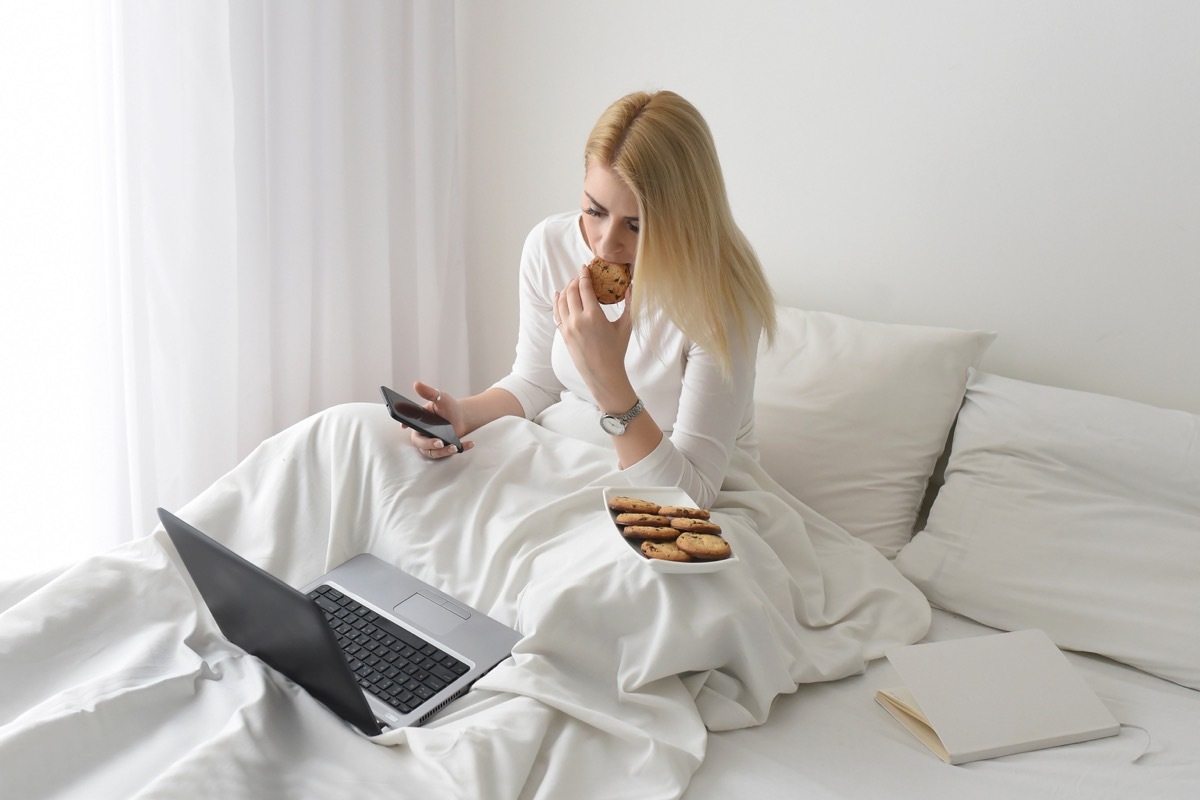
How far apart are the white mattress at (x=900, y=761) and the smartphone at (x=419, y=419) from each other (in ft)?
1.95

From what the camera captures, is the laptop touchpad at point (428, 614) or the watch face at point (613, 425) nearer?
the laptop touchpad at point (428, 614)

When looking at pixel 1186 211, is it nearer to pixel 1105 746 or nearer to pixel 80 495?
pixel 1105 746

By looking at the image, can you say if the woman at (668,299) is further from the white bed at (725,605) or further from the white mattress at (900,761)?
the white mattress at (900,761)

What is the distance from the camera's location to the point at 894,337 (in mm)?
1793

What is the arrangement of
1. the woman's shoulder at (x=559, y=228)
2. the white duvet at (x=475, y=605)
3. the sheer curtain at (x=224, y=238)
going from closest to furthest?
the white duvet at (x=475, y=605)
the woman's shoulder at (x=559, y=228)
the sheer curtain at (x=224, y=238)

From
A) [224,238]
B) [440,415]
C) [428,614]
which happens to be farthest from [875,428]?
[224,238]

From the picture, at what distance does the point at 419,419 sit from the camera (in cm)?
150

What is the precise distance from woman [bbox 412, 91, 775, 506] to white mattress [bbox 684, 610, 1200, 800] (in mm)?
377

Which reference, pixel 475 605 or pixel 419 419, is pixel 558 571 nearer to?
pixel 475 605

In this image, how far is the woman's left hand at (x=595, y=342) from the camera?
1457mm

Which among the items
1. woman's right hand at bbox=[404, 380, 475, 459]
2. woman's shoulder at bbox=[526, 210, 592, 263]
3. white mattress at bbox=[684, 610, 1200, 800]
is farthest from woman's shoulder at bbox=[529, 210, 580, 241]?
white mattress at bbox=[684, 610, 1200, 800]

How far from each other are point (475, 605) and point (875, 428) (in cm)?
82

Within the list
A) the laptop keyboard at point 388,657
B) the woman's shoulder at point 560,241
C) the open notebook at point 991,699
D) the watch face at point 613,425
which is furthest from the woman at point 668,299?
the open notebook at point 991,699

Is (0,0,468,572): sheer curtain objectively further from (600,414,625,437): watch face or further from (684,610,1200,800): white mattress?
(684,610,1200,800): white mattress
